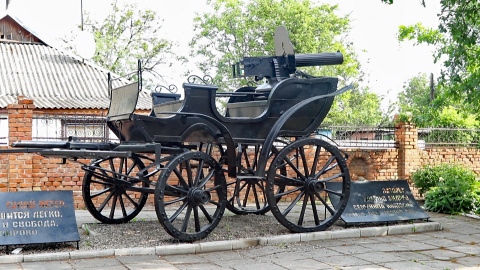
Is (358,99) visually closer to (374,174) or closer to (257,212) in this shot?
(374,174)

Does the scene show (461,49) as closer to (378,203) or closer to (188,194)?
(378,203)

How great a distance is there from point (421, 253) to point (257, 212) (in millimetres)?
3138

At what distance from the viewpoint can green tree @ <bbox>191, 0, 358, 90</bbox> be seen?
31.1 metres

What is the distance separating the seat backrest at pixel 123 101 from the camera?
6820mm

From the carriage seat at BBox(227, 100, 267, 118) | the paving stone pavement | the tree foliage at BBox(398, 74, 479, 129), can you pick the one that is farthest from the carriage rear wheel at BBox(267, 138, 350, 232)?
the tree foliage at BBox(398, 74, 479, 129)

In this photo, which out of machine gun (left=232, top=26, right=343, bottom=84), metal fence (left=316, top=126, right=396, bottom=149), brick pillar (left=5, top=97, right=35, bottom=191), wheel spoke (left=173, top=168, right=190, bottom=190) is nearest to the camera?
wheel spoke (left=173, top=168, right=190, bottom=190)

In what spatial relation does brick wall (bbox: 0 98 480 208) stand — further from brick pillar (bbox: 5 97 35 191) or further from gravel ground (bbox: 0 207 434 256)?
gravel ground (bbox: 0 207 434 256)

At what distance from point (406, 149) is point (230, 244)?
25.8ft

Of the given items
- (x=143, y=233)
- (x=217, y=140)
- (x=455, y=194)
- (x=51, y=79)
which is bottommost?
(x=143, y=233)

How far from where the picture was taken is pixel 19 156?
1017cm

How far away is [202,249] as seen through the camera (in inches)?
263

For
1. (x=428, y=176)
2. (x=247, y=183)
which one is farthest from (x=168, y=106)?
(x=428, y=176)

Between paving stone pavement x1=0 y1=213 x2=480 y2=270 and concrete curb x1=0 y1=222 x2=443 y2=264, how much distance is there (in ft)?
0.16

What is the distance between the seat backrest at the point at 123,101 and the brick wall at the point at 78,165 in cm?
143
